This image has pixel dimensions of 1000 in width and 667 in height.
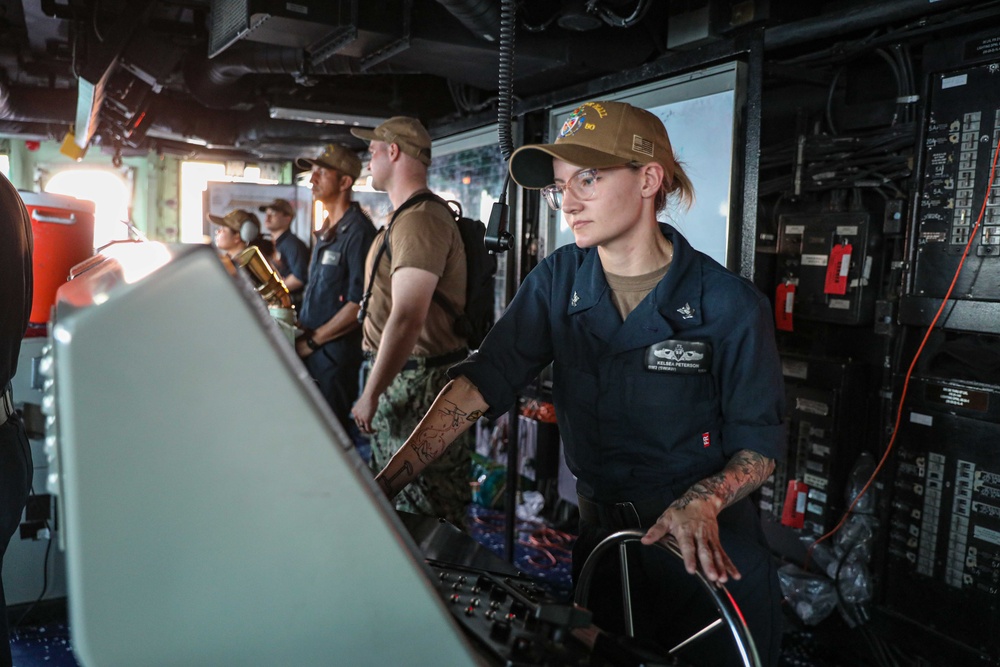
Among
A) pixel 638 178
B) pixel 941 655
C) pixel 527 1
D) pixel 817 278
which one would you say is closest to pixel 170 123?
pixel 527 1

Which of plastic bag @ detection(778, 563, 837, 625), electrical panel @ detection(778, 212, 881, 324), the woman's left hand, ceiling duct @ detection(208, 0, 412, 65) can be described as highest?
ceiling duct @ detection(208, 0, 412, 65)

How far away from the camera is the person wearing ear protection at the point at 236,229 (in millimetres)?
6711

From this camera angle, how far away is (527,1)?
2.98 m

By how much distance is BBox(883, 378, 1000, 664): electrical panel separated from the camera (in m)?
2.46

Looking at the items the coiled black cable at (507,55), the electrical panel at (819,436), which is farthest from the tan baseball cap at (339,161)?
the electrical panel at (819,436)

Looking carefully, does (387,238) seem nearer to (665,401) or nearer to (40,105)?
(665,401)

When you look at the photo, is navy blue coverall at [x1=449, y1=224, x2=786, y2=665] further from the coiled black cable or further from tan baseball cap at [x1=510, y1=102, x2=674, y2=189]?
the coiled black cable

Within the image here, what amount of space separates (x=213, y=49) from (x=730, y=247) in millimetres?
2660

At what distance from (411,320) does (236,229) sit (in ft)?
16.1

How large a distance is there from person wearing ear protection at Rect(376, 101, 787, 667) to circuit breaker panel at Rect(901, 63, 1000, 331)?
150cm

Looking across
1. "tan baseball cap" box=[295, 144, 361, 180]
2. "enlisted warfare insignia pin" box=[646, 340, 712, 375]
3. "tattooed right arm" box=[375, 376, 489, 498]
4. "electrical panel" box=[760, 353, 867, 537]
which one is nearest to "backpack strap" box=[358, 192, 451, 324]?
"tan baseball cap" box=[295, 144, 361, 180]

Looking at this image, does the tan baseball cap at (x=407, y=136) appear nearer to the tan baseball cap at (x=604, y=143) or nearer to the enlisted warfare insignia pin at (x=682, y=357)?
the tan baseball cap at (x=604, y=143)

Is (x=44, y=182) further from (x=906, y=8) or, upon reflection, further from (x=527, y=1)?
(x=906, y=8)

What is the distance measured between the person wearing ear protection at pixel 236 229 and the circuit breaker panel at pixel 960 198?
5492 millimetres
